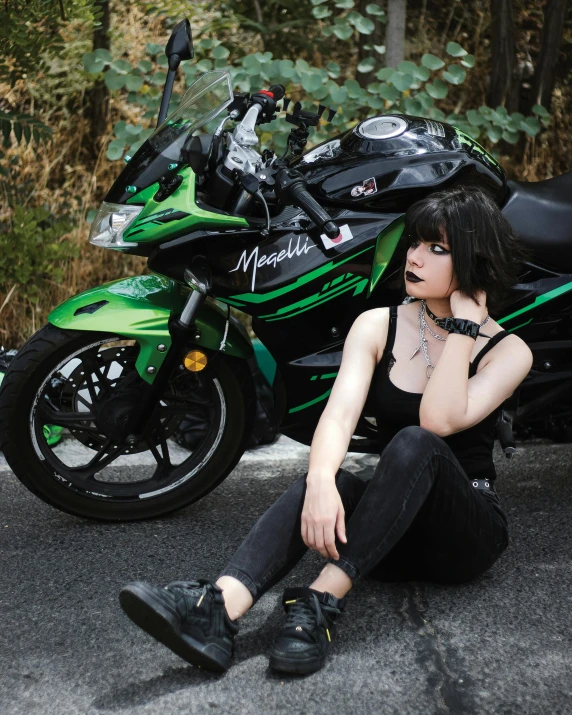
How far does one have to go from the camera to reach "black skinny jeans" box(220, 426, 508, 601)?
2.25m

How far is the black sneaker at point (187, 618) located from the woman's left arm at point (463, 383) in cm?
66

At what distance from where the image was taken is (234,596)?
87.4 inches

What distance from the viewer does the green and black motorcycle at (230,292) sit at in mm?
2844

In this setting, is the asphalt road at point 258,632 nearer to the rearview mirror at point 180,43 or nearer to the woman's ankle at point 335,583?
the woman's ankle at point 335,583

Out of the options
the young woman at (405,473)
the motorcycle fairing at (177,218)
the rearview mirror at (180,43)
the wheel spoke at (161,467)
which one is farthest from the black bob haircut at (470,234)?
the wheel spoke at (161,467)

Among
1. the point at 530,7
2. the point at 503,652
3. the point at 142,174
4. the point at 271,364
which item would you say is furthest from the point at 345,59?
the point at 503,652

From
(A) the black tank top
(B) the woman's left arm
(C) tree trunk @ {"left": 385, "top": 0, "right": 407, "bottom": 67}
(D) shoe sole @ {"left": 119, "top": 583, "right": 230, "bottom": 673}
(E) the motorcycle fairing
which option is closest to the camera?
(D) shoe sole @ {"left": 119, "top": 583, "right": 230, "bottom": 673}

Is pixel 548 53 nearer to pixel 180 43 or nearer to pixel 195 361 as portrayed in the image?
pixel 180 43

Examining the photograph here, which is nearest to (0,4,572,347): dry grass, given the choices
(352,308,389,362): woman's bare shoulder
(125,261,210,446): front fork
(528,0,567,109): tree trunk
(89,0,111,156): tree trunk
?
(89,0,111,156): tree trunk

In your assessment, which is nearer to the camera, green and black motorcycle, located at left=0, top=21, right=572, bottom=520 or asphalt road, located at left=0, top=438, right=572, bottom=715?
asphalt road, located at left=0, top=438, right=572, bottom=715

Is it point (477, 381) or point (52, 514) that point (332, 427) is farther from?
point (52, 514)

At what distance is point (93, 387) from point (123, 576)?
62cm

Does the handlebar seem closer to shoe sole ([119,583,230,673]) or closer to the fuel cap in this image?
the fuel cap

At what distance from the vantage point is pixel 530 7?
6176mm
